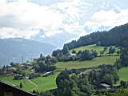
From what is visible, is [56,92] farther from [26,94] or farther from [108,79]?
[26,94]

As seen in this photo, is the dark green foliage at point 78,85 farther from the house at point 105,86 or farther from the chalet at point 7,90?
the chalet at point 7,90

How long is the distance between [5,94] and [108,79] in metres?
179

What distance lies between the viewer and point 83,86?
18312cm

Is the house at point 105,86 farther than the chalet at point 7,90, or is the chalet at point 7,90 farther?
the house at point 105,86

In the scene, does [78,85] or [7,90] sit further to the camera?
[78,85]

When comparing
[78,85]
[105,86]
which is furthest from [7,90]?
[105,86]

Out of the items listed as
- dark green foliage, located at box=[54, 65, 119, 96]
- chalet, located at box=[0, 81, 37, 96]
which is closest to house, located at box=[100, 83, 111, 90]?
dark green foliage, located at box=[54, 65, 119, 96]

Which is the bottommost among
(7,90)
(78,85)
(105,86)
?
(105,86)

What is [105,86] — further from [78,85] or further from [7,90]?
[7,90]

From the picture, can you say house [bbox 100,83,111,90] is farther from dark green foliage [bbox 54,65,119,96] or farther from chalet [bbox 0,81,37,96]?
chalet [bbox 0,81,37,96]

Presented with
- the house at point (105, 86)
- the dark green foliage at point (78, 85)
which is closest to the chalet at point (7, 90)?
the dark green foliage at point (78, 85)

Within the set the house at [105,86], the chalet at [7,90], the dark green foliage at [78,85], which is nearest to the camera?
the chalet at [7,90]

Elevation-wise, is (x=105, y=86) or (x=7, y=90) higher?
(x=7, y=90)

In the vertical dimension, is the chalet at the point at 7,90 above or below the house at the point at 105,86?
above
